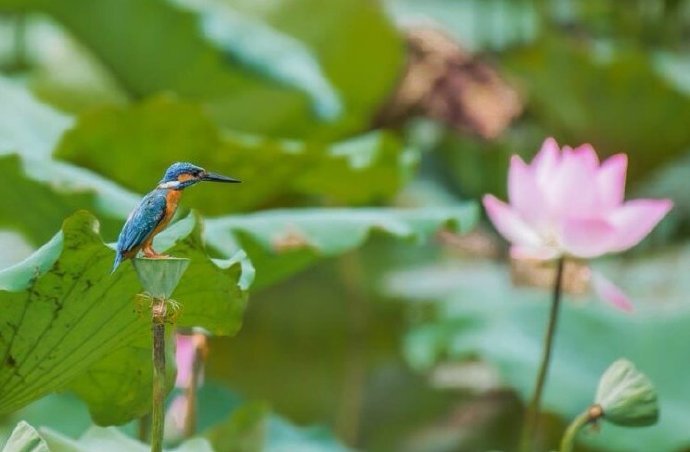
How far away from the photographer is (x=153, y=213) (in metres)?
0.63

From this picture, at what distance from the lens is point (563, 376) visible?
160cm

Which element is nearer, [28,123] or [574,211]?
[574,211]

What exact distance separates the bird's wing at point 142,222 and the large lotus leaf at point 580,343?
832 millimetres

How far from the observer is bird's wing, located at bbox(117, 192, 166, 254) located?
0.62 meters

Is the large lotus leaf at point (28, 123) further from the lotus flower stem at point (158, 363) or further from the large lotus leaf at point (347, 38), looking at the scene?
the large lotus leaf at point (347, 38)

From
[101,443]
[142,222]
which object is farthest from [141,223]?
[101,443]

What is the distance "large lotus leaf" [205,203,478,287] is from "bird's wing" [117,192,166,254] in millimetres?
421

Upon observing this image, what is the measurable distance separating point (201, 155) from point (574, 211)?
0.62 metres

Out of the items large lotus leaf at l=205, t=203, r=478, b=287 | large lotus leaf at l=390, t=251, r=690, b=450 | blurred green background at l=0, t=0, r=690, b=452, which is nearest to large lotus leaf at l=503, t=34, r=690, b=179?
blurred green background at l=0, t=0, r=690, b=452

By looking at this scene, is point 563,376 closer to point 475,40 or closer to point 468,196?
point 468,196

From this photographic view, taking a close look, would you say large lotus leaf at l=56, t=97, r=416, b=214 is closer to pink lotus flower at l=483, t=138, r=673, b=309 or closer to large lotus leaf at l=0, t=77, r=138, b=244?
large lotus leaf at l=0, t=77, r=138, b=244

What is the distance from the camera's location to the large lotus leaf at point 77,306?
2.19 ft

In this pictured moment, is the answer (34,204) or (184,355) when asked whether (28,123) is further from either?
(184,355)

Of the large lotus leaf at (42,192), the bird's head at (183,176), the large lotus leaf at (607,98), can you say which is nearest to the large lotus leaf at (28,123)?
the large lotus leaf at (42,192)
